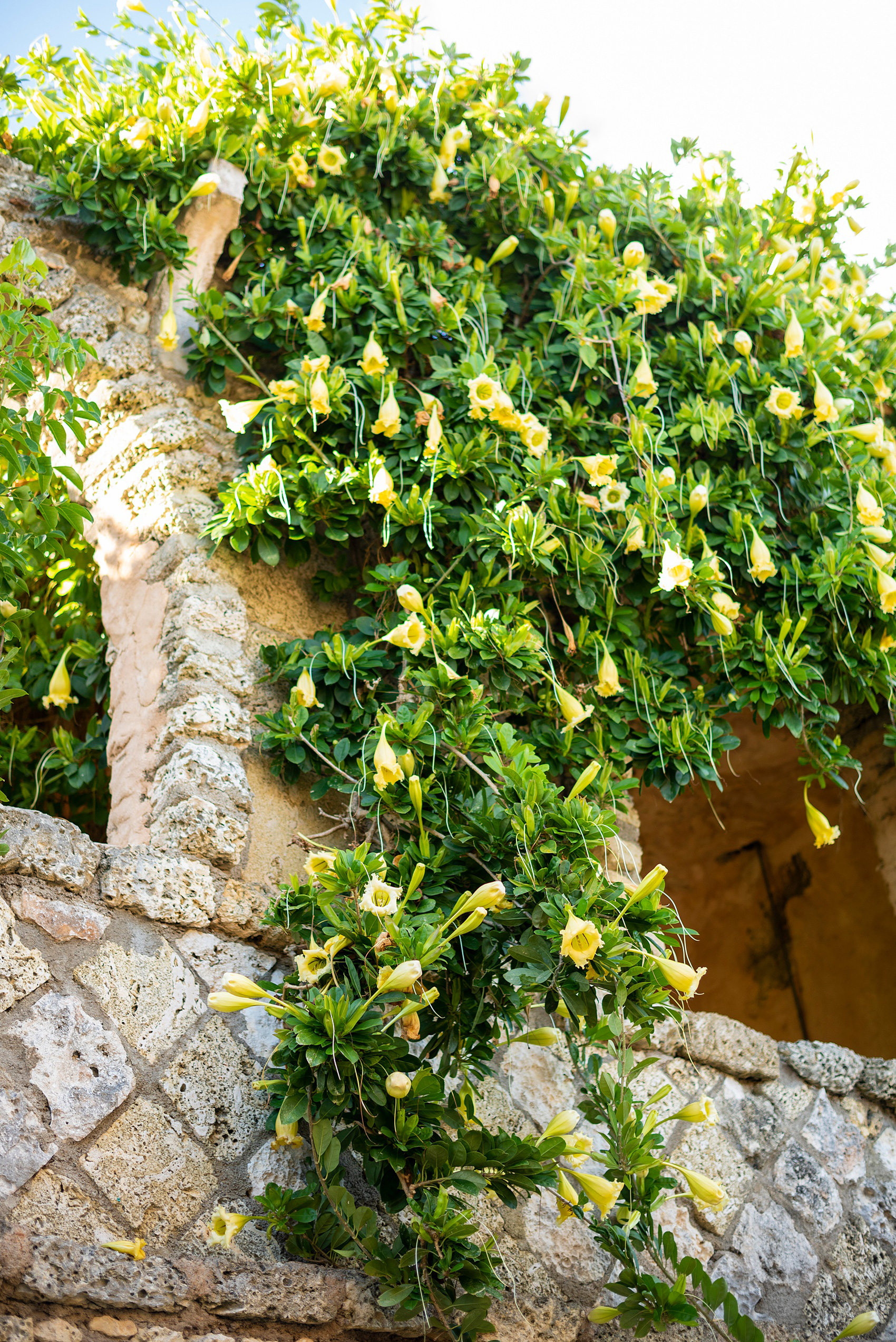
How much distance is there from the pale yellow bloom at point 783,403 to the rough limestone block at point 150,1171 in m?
2.21

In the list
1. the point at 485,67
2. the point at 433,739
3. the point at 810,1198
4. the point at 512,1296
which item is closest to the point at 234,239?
the point at 485,67

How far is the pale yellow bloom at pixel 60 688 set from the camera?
8.23 ft

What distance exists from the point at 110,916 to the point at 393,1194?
0.65m

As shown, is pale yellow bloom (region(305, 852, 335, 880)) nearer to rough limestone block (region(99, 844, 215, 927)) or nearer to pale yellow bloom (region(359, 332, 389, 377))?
rough limestone block (region(99, 844, 215, 927))

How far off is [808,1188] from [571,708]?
3.90 ft

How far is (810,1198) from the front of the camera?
2.22 metres

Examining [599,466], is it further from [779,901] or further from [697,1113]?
[779,901]

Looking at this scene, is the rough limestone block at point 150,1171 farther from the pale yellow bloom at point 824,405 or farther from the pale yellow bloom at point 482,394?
the pale yellow bloom at point 824,405

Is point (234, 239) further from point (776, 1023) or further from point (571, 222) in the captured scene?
point (776, 1023)

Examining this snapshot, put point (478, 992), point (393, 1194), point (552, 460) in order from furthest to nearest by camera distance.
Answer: point (552, 460), point (478, 992), point (393, 1194)

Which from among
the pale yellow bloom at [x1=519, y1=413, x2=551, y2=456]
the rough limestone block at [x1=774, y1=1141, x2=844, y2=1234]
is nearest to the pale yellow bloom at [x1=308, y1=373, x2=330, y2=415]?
the pale yellow bloom at [x1=519, y1=413, x2=551, y2=456]

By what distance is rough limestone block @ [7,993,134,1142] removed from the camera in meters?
1.52

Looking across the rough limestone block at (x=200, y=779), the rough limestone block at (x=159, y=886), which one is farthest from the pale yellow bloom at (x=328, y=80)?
the rough limestone block at (x=159, y=886)

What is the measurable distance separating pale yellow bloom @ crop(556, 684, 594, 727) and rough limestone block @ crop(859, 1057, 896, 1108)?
3.78 ft
